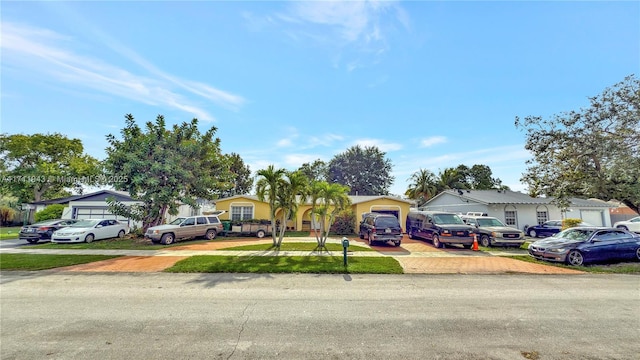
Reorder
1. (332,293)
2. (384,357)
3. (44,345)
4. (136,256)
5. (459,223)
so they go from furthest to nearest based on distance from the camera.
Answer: (459,223)
(136,256)
(332,293)
(44,345)
(384,357)

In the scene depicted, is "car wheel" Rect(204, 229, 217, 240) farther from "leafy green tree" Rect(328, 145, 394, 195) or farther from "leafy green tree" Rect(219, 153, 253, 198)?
"leafy green tree" Rect(328, 145, 394, 195)

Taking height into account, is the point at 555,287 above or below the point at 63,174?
below

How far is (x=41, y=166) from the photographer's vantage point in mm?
34062

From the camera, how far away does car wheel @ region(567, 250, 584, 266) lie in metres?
11.6

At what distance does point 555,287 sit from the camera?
27.5ft

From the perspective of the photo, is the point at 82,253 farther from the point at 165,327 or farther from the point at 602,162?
the point at 602,162

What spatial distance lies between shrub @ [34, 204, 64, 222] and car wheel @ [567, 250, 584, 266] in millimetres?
36104

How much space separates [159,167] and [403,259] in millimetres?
16207

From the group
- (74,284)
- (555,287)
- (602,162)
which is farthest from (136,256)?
(602,162)

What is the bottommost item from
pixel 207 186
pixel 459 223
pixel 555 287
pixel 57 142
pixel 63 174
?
pixel 555 287

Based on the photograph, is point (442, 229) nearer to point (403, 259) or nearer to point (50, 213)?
point (403, 259)

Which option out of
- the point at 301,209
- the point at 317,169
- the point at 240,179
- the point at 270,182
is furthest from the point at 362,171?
the point at 270,182

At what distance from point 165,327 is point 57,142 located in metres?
45.3

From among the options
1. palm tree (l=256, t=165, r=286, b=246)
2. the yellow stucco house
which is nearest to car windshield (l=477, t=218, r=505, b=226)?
the yellow stucco house
